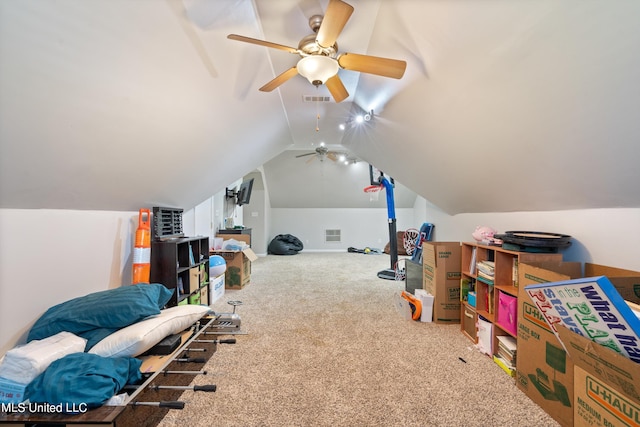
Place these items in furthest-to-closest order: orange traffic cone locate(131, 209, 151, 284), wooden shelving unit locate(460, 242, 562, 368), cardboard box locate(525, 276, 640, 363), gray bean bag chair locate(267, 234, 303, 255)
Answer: gray bean bag chair locate(267, 234, 303, 255)
orange traffic cone locate(131, 209, 151, 284)
wooden shelving unit locate(460, 242, 562, 368)
cardboard box locate(525, 276, 640, 363)

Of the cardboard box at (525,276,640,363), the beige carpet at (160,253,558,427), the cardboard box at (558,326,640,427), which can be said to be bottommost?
the beige carpet at (160,253,558,427)

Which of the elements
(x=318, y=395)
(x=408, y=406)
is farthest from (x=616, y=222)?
(x=318, y=395)

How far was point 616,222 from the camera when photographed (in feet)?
5.58

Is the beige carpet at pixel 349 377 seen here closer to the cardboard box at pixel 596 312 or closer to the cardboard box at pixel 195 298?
the cardboard box at pixel 195 298

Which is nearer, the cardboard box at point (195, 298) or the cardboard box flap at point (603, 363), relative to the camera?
the cardboard box flap at point (603, 363)

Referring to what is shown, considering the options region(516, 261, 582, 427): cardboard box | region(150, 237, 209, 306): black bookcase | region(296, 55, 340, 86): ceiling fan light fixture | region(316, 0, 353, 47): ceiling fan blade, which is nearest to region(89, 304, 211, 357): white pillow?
region(150, 237, 209, 306): black bookcase

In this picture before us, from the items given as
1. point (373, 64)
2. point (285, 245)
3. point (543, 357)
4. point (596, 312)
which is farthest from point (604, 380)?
point (285, 245)

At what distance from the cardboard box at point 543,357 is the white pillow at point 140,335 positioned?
7.74 ft

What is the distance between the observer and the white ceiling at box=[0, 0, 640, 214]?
3.43ft

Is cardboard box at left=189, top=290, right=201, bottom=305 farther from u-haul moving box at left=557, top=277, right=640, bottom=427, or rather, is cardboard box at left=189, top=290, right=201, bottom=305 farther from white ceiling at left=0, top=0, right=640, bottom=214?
u-haul moving box at left=557, top=277, right=640, bottom=427

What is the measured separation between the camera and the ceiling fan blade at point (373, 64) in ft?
5.21

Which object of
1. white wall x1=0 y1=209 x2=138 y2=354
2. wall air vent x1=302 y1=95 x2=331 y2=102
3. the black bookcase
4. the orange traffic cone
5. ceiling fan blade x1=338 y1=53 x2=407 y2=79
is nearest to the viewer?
white wall x1=0 y1=209 x2=138 y2=354

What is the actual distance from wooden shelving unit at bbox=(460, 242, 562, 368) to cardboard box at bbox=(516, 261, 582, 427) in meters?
0.18

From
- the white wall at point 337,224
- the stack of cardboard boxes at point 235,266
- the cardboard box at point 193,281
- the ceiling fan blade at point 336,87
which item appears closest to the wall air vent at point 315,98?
the ceiling fan blade at point 336,87
